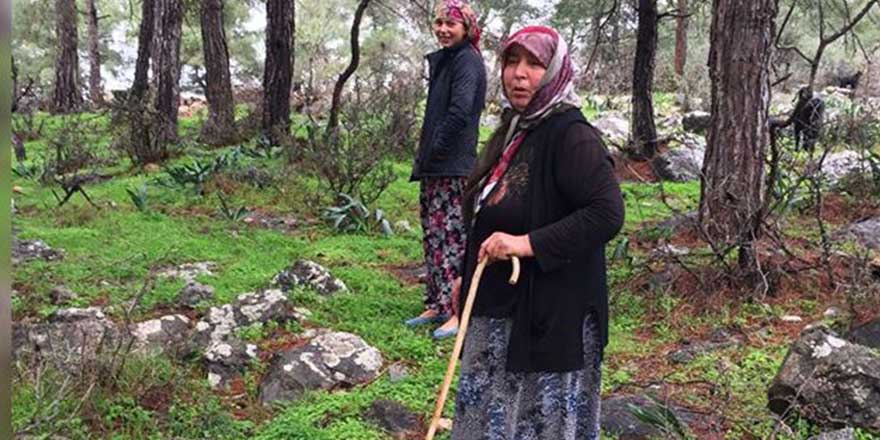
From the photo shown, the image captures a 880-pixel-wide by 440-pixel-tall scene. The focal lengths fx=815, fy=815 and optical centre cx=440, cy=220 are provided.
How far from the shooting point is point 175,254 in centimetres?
575

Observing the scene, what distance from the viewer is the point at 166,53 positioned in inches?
431

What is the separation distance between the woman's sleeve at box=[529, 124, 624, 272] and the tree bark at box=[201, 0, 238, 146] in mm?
9573

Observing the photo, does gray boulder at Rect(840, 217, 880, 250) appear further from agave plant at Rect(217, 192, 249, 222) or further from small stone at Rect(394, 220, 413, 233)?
agave plant at Rect(217, 192, 249, 222)

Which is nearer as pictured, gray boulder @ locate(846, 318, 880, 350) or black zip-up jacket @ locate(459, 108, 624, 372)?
black zip-up jacket @ locate(459, 108, 624, 372)

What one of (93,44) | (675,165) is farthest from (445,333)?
(93,44)

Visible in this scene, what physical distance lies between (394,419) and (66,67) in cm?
1609

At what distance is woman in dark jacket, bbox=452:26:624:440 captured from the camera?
2.13 m

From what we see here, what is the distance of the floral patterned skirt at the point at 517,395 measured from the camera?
89.4 inches

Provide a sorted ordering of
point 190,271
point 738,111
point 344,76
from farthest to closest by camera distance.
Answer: point 344,76 < point 190,271 < point 738,111

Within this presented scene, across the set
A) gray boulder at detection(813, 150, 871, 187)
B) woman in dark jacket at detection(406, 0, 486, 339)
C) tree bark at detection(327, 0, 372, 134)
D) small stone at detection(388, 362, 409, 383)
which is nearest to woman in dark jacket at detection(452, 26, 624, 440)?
small stone at detection(388, 362, 409, 383)

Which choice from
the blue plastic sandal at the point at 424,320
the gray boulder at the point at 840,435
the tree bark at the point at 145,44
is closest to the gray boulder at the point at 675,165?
the blue plastic sandal at the point at 424,320

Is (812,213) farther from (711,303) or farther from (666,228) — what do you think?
(711,303)

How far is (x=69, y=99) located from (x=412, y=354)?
15450 millimetres

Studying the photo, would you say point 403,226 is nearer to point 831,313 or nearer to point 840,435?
point 831,313
